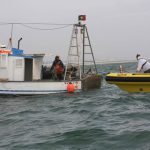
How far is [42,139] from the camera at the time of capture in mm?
11430

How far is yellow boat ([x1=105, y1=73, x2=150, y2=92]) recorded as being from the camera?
20.4 m

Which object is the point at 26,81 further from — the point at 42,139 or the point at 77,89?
the point at 42,139

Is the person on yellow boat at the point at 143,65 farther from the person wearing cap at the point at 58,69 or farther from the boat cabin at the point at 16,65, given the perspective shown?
the boat cabin at the point at 16,65

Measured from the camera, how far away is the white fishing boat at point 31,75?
2211 centimetres

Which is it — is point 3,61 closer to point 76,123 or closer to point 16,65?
point 16,65

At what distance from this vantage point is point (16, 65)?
2256 centimetres

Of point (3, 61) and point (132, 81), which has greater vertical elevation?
point (3, 61)

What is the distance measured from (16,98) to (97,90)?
16.8ft

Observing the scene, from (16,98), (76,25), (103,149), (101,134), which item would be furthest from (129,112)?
(76,25)

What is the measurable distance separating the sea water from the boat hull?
4.65 feet

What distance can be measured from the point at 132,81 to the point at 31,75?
17.7 feet

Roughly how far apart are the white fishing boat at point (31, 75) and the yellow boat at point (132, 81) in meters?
2.58

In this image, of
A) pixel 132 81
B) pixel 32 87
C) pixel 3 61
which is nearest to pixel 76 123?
pixel 132 81

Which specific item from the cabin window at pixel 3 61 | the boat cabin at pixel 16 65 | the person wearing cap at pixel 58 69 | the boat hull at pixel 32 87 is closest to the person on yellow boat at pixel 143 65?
the boat hull at pixel 32 87
